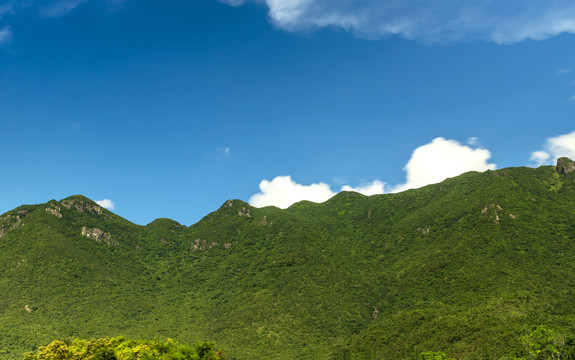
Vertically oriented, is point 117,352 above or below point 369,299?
below

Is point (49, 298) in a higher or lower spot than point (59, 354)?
higher

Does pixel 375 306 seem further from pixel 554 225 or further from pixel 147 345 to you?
pixel 147 345

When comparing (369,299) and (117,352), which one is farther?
(369,299)

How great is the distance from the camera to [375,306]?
554 feet

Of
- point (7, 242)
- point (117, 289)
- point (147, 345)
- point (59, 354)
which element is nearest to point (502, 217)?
point (147, 345)

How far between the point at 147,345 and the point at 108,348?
9657 millimetres

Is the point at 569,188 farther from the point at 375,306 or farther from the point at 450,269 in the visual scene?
the point at 375,306

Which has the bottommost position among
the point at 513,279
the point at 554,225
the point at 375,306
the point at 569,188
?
the point at 375,306

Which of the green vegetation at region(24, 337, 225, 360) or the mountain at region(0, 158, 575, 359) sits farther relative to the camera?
the mountain at region(0, 158, 575, 359)

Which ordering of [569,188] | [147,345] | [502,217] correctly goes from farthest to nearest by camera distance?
[569,188], [502,217], [147,345]

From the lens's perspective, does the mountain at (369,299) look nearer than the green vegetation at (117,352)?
No

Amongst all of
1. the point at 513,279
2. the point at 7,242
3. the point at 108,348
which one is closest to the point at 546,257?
the point at 513,279

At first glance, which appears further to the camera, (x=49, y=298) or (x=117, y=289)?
(x=117, y=289)

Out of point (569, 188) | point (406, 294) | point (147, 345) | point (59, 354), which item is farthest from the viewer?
point (569, 188)
